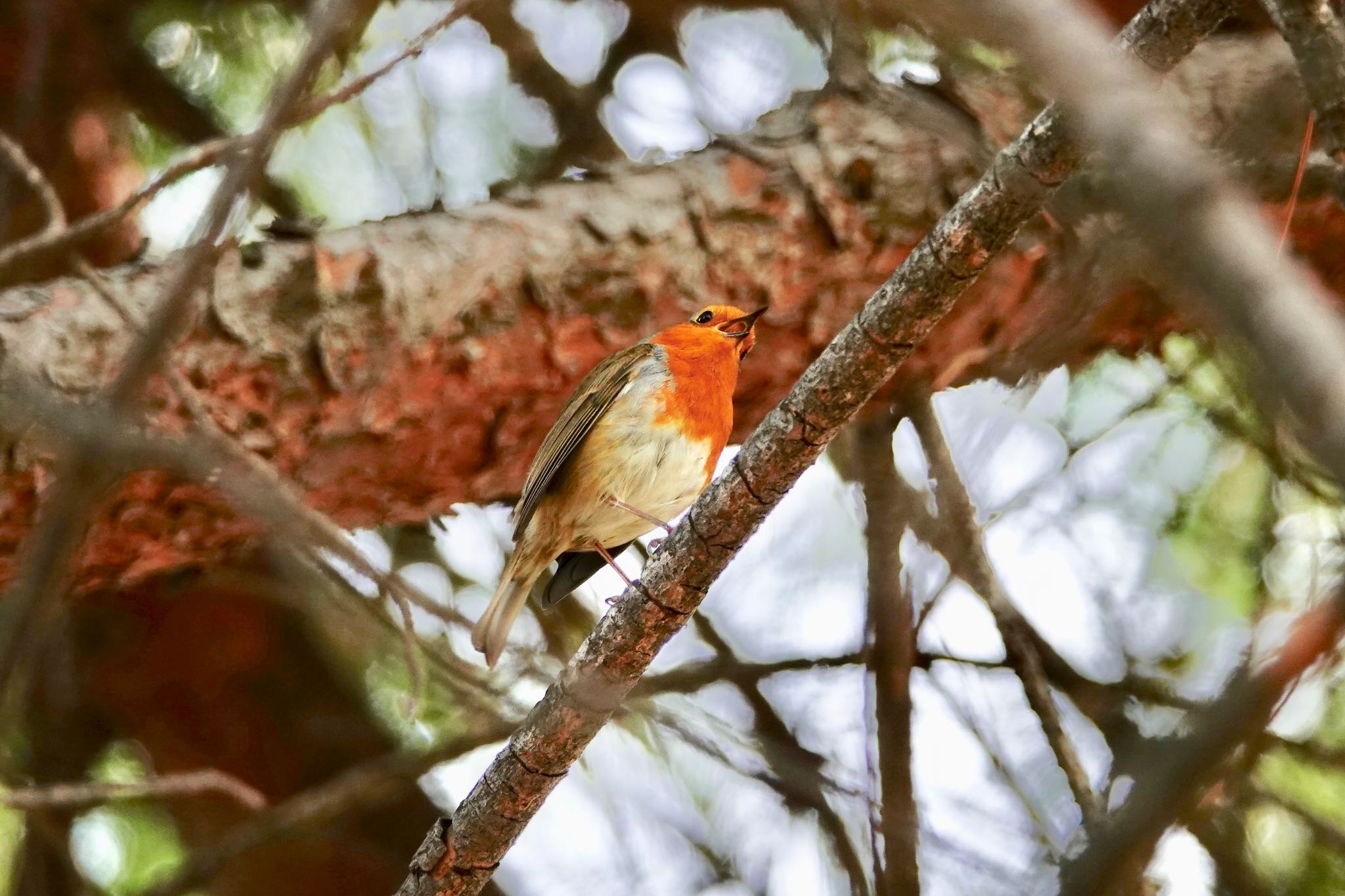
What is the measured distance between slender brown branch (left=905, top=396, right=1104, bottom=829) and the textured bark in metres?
0.63

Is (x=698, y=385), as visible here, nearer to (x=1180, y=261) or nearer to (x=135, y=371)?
(x=135, y=371)

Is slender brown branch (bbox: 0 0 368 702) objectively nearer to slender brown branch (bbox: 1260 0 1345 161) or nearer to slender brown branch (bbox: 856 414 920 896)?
slender brown branch (bbox: 1260 0 1345 161)

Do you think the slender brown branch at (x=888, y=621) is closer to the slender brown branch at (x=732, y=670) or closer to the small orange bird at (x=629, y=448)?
the slender brown branch at (x=732, y=670)

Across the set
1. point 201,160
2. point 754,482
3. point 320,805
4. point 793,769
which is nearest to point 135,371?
point 201,160

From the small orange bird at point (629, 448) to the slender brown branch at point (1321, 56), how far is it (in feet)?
8.19

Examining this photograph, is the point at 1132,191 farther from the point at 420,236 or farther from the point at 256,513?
the point at 420,236

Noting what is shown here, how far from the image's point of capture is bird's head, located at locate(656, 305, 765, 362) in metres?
3.83

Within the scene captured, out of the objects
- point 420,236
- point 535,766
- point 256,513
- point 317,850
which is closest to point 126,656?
point 317,850

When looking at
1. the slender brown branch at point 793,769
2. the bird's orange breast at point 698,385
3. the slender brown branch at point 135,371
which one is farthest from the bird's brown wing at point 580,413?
the slender brown branch at point 135,371

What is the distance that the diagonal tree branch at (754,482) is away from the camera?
1827mm

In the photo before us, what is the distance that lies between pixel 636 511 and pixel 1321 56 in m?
2.65

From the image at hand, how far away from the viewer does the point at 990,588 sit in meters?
3.31

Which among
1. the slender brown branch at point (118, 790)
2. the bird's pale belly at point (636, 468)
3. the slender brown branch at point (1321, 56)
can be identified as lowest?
the slender brown branch at point (1321, 56)

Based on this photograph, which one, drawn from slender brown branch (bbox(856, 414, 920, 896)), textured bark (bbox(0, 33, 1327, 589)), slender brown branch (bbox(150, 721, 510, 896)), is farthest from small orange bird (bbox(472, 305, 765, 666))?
slender brown branch (bbox(856, 414, 920, 896))
